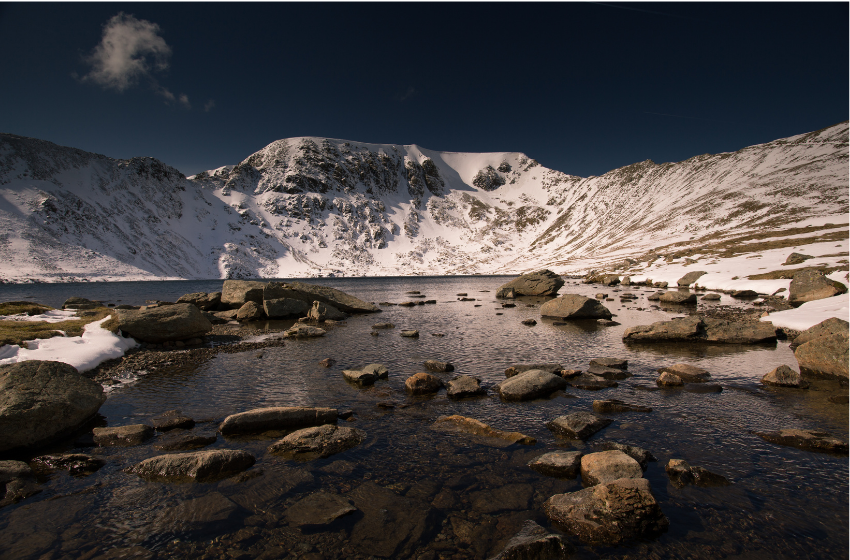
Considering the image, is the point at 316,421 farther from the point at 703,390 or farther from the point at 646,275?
the point at 646,275

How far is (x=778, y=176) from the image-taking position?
152625mm

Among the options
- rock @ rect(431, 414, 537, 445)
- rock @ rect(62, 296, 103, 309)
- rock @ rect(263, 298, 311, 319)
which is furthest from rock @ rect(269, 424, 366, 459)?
rock @ rect(62, 296, 103, 309)

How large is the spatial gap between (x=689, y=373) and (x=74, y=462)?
21724mm

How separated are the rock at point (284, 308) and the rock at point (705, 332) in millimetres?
30963

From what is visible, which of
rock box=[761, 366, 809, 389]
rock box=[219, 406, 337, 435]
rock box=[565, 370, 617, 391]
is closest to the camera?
rock box=[219, 406, 337, 435]

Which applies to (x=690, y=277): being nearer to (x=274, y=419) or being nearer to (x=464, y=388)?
(x=464, y=388)

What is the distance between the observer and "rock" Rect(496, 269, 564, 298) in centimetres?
5922

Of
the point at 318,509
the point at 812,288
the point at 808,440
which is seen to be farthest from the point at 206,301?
the point at 812,288

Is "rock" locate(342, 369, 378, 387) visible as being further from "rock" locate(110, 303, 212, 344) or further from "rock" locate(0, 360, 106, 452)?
"rock" locate(110, 303, 212, 344)

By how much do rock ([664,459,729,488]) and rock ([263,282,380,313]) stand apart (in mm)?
36379

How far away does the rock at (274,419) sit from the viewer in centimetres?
1114

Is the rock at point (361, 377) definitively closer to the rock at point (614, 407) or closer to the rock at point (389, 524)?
the rock at point (389, 524)

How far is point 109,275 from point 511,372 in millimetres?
182721

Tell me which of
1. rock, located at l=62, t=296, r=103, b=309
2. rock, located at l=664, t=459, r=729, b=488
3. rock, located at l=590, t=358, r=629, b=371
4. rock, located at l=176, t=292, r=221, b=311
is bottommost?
rock, located at l=664, t=459, r=729, b=488
